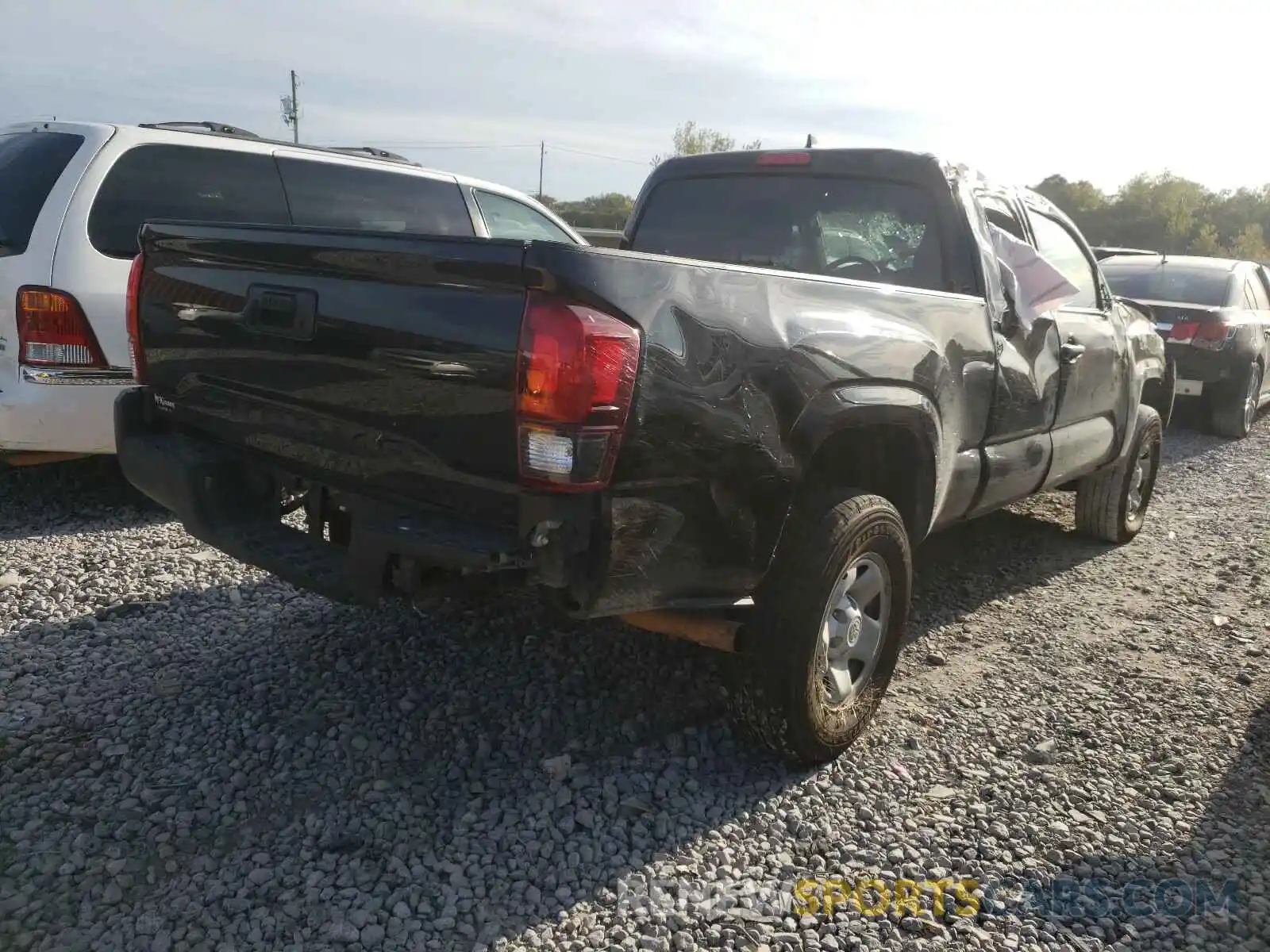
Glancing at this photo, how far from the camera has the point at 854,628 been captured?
3.13 m

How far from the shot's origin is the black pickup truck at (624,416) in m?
2.25

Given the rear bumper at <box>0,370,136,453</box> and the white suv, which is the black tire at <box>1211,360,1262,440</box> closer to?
the white suv

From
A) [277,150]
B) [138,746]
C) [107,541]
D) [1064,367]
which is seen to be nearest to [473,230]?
[277,150]

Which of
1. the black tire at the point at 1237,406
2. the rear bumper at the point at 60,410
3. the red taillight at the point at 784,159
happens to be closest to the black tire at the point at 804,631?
the red taillight at the point at 784,159

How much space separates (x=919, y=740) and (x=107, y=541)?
3.77 meters

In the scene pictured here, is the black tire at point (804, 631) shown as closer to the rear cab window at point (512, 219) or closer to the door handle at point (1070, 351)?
the door handle at point (1070, 351)

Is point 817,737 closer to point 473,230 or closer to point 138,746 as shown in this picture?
point 138,746

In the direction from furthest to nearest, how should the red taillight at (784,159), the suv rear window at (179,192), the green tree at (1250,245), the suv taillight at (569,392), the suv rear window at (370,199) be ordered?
1. the green tree at (1250,245)
2. the suv rear window at (370,199)
3. the suv rear window at (179,192)
4. the red taillight at (784,159)
5. the suv taillight at (569,392)

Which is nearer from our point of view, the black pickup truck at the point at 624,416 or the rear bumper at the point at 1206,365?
the black pickup truck at the point at 624,416

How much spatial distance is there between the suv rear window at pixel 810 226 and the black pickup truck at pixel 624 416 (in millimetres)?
12

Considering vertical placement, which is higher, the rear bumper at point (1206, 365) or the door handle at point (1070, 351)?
the door handle at point (1070, 351)

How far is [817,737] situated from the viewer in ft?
9.77

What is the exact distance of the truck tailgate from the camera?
2295mm

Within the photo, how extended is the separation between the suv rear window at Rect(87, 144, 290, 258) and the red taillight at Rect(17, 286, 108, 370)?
34 cm
